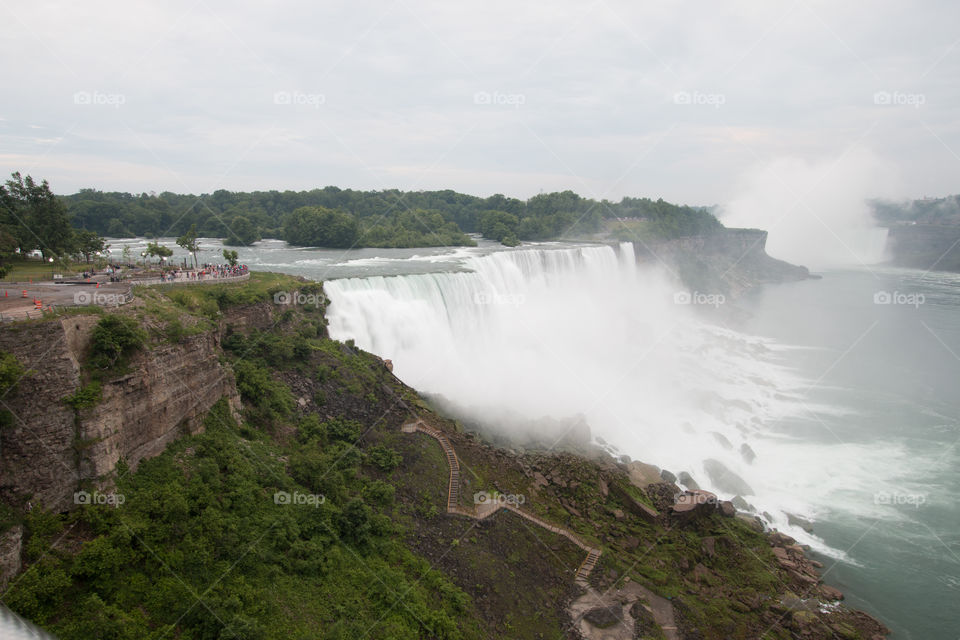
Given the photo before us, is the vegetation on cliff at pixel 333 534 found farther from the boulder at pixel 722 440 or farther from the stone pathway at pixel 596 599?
the boulder at pixel 722 440

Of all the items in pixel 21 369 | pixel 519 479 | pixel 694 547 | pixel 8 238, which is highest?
pixel 8 238

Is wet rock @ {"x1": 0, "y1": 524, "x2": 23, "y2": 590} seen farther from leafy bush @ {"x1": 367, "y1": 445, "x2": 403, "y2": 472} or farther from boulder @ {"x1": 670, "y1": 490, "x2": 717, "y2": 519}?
boulder @ {"x1": 670, "y1": 490, "x2": 717, "y2": 519}

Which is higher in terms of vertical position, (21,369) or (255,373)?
(21,369)

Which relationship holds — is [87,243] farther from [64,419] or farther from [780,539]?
[780,539]

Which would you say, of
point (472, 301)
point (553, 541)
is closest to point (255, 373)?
point (553, 541)

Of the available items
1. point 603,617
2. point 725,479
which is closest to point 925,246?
point 725,479

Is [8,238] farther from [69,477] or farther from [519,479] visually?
[519,479]

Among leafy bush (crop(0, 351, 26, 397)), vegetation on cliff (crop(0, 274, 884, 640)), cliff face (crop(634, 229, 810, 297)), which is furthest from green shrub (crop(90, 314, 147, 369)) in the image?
cliff face (crop(634, 229, 810, 297))
